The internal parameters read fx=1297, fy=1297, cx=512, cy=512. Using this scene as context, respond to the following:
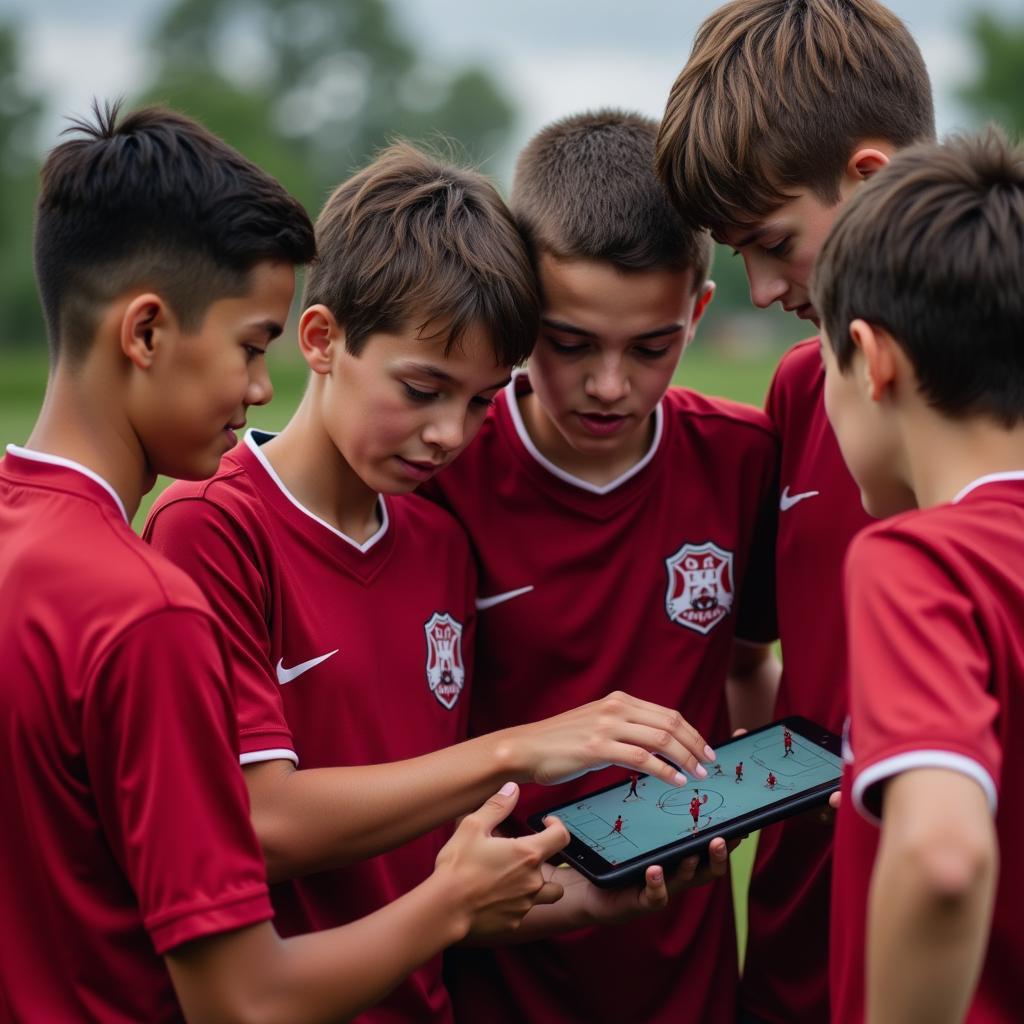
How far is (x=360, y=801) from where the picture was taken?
2.03 m

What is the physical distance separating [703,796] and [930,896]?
0.91 m

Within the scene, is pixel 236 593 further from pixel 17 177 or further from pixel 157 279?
pixel 17 177

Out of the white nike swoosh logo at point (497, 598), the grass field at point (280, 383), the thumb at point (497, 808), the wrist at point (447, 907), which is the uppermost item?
the white nike swoosh logo at point (497, 598)

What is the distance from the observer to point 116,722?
152 centimetres

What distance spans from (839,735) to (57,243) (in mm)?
1548

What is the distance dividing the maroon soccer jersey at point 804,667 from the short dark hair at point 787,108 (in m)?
0.42

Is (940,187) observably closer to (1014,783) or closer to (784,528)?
(1014,783)

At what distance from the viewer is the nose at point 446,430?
7.40ft

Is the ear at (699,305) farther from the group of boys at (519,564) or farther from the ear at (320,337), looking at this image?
the ear at (320,337)

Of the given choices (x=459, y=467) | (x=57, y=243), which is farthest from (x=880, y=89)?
(x=57, y=243)

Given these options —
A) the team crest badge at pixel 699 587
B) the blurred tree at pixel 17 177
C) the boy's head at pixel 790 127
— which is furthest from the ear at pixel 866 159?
the blurred tree at pixel 17 177

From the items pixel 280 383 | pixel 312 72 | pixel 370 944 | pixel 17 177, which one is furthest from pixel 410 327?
pixel 312 72

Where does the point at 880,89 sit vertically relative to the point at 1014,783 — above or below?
above

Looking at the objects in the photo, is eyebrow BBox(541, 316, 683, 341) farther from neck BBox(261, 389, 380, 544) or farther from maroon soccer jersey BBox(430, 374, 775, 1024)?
neck BBox(261, 389, 380, 544)
